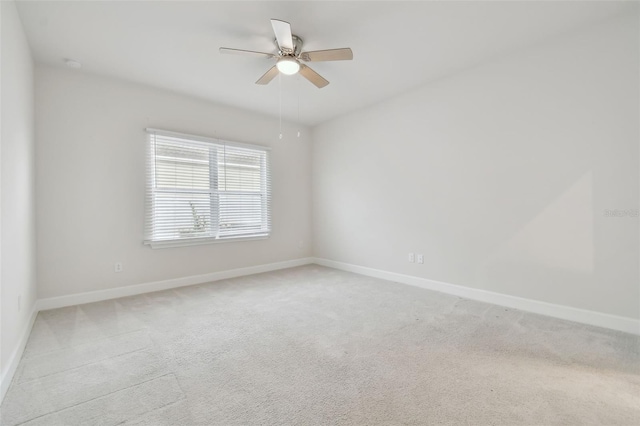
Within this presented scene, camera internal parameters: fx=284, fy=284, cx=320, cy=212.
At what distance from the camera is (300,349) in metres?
2.19

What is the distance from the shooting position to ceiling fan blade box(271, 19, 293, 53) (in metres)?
2.10

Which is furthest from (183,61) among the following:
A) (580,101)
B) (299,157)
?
(580,101)

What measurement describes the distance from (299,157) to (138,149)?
8.47 ft

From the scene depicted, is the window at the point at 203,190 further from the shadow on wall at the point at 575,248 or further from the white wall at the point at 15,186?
the shadow on wall at the point at 575,248

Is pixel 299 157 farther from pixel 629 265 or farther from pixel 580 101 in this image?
pixel 629 265

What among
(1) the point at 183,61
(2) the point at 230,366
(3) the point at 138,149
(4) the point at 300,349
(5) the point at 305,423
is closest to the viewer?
(5) the point at 305,423

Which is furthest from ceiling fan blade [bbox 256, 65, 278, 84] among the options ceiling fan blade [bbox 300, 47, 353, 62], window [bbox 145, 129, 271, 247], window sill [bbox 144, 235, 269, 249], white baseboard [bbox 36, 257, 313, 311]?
white baseboard [bbox 36, 257, 313, 311]

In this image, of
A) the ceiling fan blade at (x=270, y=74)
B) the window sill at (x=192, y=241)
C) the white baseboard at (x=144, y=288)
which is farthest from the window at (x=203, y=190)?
the ceiling fan blade at (x=270, y=74)

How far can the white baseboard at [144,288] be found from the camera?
10.2 feet

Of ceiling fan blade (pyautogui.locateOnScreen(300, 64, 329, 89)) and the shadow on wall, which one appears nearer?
the shadow on wall

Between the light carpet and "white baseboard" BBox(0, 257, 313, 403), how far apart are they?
0.24 feet

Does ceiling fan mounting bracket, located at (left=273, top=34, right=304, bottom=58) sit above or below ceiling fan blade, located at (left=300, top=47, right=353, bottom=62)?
above

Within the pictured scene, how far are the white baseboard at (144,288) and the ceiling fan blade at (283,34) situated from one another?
10.5 feet

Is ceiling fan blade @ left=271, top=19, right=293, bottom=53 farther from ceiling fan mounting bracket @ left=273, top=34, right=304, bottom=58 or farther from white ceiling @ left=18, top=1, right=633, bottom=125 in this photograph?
white ceiling @ left=18, top=1, right=633, bottom=125
